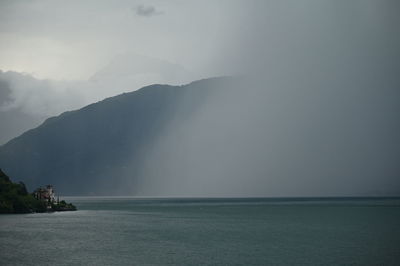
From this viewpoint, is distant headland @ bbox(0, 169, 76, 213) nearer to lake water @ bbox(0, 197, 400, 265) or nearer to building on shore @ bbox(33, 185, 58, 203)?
building on shore @ bbox(33, 185, 58, 203)

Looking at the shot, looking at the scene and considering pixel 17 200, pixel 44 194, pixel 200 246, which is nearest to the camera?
pixel 200 246

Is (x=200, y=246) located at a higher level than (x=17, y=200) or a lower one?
lower

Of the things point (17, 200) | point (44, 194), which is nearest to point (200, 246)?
point (17, 200)

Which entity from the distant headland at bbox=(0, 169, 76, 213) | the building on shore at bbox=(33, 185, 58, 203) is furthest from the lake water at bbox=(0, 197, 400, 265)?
the building on shore at bbox=(33, 185, 58, 203)

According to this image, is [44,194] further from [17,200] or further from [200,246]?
[200,246]

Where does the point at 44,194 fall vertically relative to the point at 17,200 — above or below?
above

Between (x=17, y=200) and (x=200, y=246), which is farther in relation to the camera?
(x=17, y=200)

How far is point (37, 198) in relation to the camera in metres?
180

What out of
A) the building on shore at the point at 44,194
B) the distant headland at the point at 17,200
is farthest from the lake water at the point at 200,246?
the building on shore at the point at 44,194

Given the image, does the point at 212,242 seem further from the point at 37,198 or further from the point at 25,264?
the point at 37,198

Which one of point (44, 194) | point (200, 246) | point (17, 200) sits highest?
point (44, 194)

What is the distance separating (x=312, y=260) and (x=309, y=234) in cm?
3261

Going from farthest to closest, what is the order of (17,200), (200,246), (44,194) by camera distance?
1. (44,194)
2. (17,200)
3. (200,246)

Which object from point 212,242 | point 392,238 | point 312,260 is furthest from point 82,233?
point 392,238
